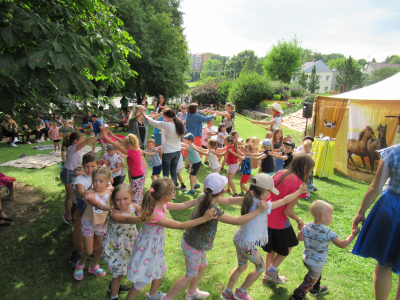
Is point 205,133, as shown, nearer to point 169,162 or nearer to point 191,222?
point 169,162

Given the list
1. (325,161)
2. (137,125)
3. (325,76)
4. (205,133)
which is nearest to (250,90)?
(205,133)

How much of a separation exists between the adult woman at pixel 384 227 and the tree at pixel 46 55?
3.22 metres

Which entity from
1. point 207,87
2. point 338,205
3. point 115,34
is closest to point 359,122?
point 338,205

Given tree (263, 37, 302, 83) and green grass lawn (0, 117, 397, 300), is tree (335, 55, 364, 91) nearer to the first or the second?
tree (263, 37, 302, 83)

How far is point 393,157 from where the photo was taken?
7.59 feet

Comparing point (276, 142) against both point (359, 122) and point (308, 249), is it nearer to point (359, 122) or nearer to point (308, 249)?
point (308, 249)

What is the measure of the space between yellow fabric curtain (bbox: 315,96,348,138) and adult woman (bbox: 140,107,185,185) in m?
7.19

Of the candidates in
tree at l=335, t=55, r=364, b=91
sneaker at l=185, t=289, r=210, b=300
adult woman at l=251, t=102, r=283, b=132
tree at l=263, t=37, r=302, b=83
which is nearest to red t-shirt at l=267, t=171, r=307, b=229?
sneaker at l=185, t=289, r=210, b=300

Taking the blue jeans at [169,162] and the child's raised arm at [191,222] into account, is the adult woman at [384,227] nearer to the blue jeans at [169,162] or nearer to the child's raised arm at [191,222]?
the child's raised arm at [191,222]

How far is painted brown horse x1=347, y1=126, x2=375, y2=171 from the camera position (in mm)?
8420

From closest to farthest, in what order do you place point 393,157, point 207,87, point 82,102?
point 393,157 → point 82,102 → point 207,87

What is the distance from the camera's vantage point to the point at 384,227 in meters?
2.29

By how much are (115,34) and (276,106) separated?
15.8ft

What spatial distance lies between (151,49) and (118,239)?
1967 cm
